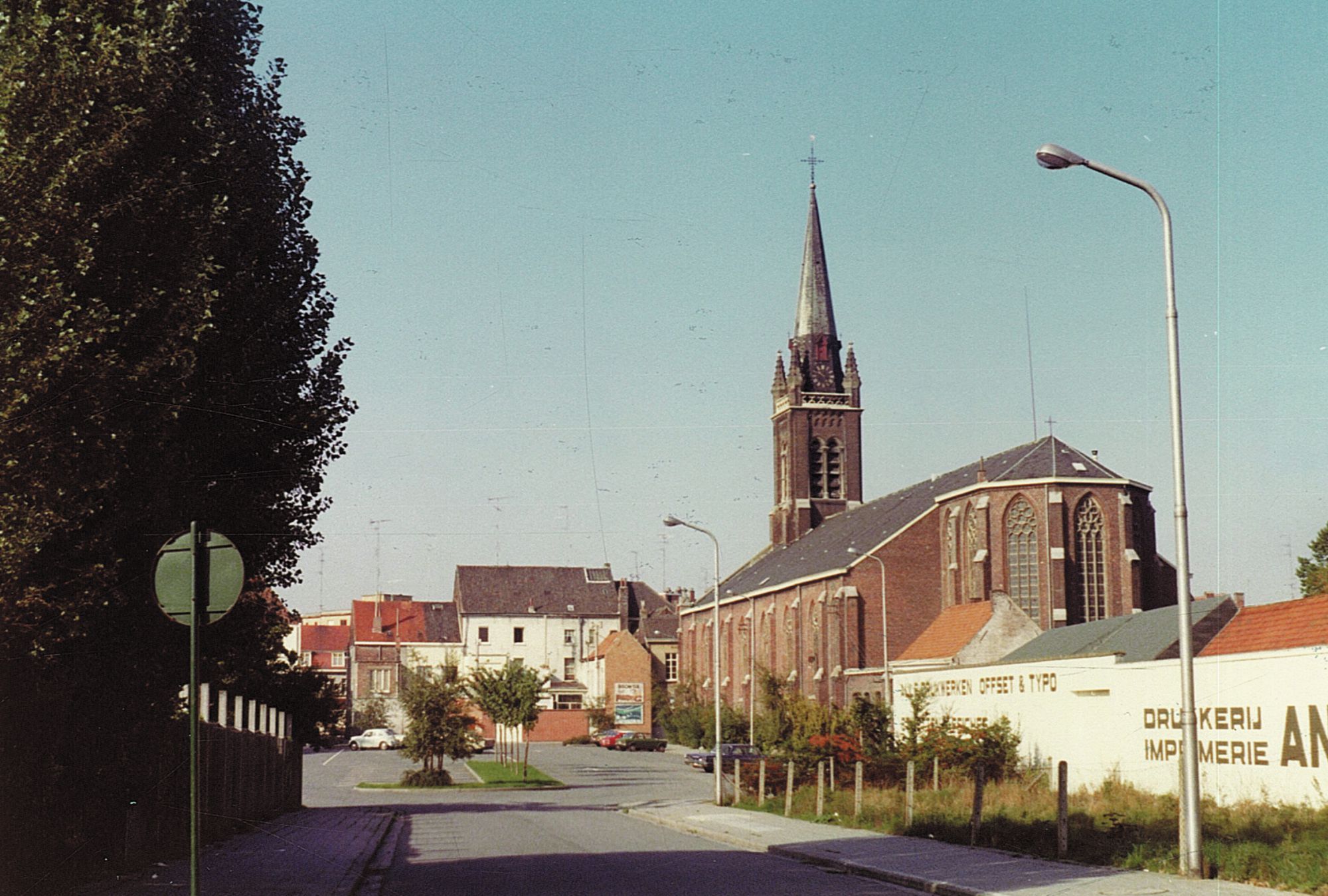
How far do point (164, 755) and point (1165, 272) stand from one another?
12581 millimetres

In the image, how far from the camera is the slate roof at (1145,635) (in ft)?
104

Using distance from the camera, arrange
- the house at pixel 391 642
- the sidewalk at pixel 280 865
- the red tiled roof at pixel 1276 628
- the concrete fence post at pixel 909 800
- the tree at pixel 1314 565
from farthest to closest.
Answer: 1. the house at pixel 391 642
2. the tree at pixel 1314 565
3. the red tiled roof at pixel 1276 628
4. the concrete fence post at pixel 909 800
5. the sidewalk at pixel 280 865

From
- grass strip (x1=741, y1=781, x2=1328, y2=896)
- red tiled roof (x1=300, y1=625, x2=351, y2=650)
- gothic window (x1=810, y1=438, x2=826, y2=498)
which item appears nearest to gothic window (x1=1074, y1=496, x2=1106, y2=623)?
gothic window (x1=810, y1=438, x2=826, y2=498)

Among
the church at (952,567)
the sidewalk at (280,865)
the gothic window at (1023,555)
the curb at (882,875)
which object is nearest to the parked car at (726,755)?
the church at (952,567)

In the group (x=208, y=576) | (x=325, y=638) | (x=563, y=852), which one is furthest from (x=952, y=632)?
(x=325, y=638)

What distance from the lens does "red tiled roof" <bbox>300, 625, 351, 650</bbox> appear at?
12269cm

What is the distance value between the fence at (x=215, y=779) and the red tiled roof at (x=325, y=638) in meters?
90.0

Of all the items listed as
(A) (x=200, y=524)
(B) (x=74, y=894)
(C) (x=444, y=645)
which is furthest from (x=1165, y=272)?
(C) (x=444, y=645)

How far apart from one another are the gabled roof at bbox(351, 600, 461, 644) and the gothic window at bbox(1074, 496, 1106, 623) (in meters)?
62.5

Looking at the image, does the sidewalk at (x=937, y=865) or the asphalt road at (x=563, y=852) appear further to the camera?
the asphalt road at (x=563, y=852)

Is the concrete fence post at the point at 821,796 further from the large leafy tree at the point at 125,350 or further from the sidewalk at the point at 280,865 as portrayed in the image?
the large leafy tree at the point at 125,350

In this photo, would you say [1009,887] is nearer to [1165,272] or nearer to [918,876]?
[918,876]

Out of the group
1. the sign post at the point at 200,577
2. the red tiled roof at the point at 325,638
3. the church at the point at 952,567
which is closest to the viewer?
the sign post at the point at 200,577

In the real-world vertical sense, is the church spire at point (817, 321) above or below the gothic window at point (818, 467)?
above
